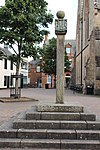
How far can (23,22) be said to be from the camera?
19344 millimetres

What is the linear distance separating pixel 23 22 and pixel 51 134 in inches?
552

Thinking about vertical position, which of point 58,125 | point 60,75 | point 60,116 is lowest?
point 58,125

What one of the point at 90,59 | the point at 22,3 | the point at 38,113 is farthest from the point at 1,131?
the point at 90,59

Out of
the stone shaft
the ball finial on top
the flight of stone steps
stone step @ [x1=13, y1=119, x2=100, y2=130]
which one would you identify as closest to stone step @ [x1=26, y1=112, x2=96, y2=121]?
the flight of stone steps

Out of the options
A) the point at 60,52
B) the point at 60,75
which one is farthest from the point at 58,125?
the point at 60,52

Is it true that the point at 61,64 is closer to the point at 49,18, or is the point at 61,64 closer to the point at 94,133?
the point at 94,133

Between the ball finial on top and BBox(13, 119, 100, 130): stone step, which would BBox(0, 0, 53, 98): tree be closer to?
the ball finial on top

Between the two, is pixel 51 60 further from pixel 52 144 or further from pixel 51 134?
pixel 52 144

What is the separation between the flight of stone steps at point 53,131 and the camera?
6.30m

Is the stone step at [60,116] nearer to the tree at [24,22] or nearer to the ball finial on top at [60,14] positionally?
the ball finial on top at [60,14]

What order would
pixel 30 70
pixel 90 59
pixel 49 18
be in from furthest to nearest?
1. pixel 30 70
2. pixel 90 59
3. pixel 49 18

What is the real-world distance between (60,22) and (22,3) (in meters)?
11.5

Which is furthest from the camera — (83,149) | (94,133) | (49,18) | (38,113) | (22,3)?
(49,18)

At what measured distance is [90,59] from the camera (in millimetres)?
30516
